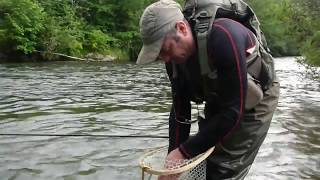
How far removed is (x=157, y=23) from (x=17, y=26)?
111 feet

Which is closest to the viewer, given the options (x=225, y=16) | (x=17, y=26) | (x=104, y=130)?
(x=225, y=16)

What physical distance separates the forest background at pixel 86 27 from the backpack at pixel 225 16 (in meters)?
19.5

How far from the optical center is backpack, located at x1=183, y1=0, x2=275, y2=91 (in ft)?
9.34

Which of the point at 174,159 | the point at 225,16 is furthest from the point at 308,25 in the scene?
the point at 174,159

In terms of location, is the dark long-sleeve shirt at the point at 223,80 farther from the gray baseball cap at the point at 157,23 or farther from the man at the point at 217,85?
the gray baseball cap at the point at 157,23

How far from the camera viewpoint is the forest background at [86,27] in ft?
80.4

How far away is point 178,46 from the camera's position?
9.30ft

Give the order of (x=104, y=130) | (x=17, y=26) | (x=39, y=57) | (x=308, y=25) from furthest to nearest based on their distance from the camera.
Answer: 1. (x=39, y=57)
2. (x=17, y=26)
3. (x=308, y=25)
4. (x=104, y=130)

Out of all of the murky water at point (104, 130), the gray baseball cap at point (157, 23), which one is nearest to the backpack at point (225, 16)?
the gray baseball cap at point (157, 23)

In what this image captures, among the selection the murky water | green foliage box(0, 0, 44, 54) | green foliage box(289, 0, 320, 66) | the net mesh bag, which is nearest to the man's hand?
the net mesh bag

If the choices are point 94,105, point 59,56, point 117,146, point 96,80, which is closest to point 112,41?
point 59,56

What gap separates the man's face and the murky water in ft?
14.0

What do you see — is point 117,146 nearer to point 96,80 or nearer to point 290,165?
point 290,165

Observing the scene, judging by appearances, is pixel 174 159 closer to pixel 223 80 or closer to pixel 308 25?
pixel 223 80
